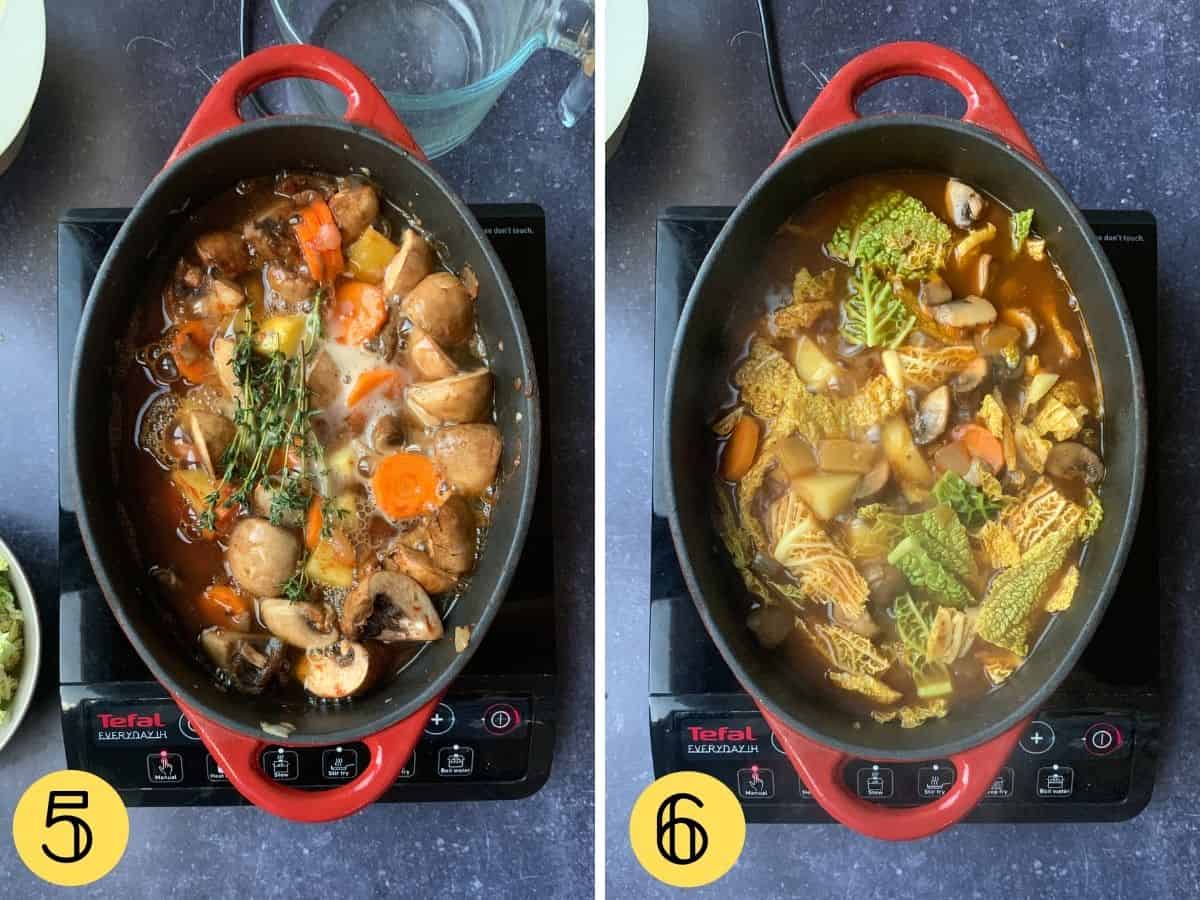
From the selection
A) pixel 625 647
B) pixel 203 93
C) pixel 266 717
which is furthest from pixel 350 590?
pixel 203 93

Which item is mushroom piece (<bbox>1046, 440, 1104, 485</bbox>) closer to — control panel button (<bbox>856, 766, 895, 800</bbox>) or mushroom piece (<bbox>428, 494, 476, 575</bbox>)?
control panel button (<bbox>856, 766, 895, 800</bbox>)

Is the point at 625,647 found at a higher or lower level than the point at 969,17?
lower

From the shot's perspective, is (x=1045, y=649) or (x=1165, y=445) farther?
(x=1165, y=445)

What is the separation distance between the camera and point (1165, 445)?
1148 millimetres

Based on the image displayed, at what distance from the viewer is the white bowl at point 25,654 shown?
1008 mm

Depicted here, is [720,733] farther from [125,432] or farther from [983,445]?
[125,432]

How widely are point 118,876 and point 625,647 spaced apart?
1.85 ft

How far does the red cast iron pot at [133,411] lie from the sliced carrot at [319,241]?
0.04 meters

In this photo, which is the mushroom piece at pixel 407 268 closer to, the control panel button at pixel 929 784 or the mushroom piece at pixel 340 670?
the mushroom piece at pixel 340 670

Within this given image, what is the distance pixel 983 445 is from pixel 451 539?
0.54 m

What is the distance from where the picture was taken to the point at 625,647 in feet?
3.57

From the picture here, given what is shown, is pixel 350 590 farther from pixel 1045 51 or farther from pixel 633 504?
pixel 1045 51

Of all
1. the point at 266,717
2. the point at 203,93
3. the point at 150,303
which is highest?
the point at 203,93

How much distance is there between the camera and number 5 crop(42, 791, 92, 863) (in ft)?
3.43
